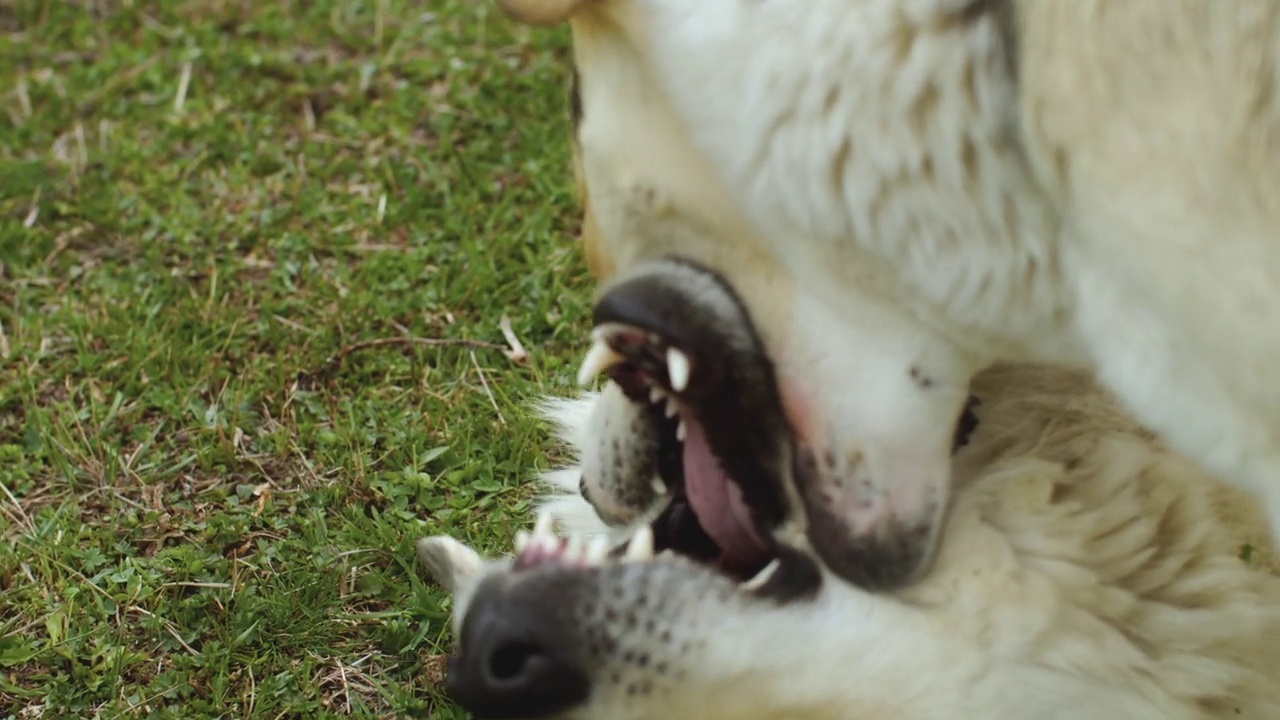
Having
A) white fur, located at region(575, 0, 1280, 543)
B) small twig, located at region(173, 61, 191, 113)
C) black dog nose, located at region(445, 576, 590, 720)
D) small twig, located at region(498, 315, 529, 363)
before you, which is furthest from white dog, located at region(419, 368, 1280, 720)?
small twig, located at region(173, 61, 191, 113)

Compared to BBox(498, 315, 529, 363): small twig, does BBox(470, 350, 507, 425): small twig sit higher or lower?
lower

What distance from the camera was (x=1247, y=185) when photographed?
56.8 inches

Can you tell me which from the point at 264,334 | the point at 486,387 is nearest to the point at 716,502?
the point at 486,387

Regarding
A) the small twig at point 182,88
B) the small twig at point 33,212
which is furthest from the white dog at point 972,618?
the small twig at point 182,88

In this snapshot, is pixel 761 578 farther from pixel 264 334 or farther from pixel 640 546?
pixel 264 334

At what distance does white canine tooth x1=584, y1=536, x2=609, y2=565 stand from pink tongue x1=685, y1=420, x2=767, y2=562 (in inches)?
6.4

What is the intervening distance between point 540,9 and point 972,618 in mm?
996

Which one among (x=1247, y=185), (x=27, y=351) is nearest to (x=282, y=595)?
(x=27, y=351)

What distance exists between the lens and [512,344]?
3.27 meters

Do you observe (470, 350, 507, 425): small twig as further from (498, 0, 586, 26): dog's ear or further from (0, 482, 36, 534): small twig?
(498, 0, 586, 26): dog's ear

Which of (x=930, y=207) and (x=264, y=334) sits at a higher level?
(x=930, y=207)

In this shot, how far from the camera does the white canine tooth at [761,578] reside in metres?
1.90

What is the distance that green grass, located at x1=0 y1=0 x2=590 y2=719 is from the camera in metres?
2.57

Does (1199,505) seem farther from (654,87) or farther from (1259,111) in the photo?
(654,87)
